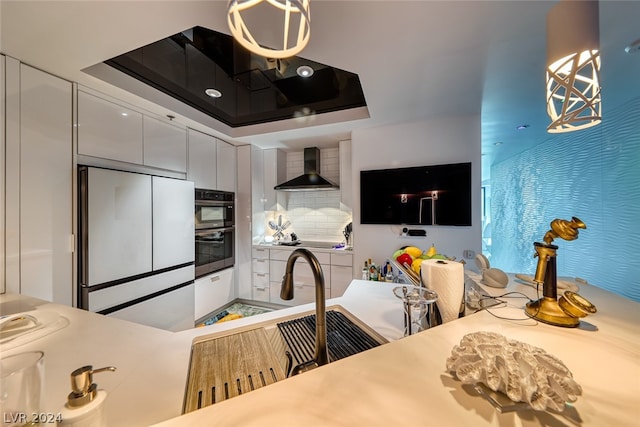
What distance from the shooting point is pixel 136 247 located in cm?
190

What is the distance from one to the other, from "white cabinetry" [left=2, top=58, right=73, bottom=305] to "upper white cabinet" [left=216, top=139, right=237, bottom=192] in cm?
140

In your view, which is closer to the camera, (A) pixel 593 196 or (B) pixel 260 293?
(A) pixel 593 196

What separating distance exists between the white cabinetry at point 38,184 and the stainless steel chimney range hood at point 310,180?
2.08 m

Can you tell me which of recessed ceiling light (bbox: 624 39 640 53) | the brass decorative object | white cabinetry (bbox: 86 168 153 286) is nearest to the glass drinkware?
the brass decorative object

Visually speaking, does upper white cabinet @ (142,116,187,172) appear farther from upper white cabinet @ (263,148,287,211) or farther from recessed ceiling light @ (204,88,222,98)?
upper white cabinet @ (263,148,287,211)

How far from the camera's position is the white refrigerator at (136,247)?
5.34 feet

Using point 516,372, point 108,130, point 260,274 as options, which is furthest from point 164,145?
point 516,372

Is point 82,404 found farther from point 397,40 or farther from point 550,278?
point 397,40

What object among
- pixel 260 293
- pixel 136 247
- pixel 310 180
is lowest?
pixel 260 293

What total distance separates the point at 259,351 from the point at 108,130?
7.04 feet

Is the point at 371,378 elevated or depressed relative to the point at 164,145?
depressed

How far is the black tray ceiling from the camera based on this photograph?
173cm

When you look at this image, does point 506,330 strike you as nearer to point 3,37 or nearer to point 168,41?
point 168,41

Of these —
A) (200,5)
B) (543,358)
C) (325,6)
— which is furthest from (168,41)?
(543,358)
